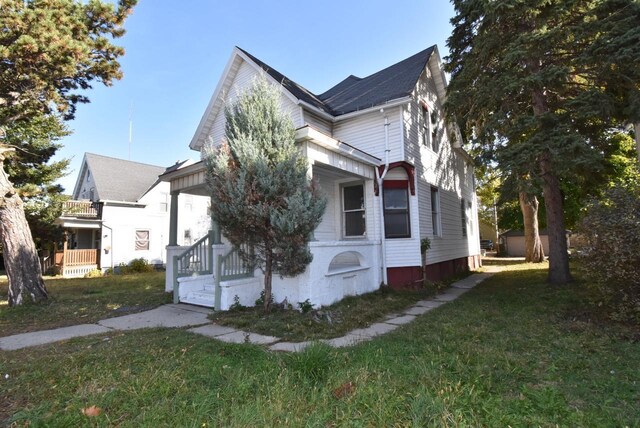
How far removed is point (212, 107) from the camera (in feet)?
39.5

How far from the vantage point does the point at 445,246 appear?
12.6 meters

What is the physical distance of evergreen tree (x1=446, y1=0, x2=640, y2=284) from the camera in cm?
784

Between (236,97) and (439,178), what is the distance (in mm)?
8009

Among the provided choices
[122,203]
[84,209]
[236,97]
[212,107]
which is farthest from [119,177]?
[236,97]

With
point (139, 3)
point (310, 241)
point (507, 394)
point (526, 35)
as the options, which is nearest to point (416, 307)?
point (310, 241)

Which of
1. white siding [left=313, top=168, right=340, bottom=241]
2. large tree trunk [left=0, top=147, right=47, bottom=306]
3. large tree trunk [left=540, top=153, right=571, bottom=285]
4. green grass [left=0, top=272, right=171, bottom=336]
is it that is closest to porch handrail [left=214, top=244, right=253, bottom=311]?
green grass [left=0, top=272, right=171, bottom=336]

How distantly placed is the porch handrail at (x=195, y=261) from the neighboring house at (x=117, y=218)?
36.9ft

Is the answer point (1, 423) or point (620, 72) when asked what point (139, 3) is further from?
point (620, 72)

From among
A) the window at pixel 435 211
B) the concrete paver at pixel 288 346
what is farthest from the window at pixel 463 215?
the concrete paver at pixel 288 346

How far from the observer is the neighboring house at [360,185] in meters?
7.41

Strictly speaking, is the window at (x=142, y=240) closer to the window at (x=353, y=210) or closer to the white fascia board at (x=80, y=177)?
the white fascia board at (x=80, y=177)

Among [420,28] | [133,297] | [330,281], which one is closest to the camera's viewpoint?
[330,281]

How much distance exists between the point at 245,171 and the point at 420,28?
10.3 metres

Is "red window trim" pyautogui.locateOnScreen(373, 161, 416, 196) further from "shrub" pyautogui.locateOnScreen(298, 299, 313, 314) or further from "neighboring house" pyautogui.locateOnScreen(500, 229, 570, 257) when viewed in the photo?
"neighboring house" pyautogui.locateOnScreen(500, 229, 570, 257)
